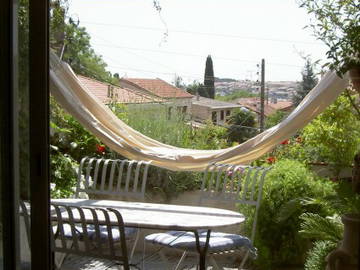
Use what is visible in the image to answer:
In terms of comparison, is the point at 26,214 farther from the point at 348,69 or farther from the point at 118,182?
the point at 118,182

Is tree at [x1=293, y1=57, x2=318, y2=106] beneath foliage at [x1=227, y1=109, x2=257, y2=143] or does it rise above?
above

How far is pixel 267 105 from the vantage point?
555 cm

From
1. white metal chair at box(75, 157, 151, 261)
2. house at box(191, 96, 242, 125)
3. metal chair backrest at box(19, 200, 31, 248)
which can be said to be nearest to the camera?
metal chair backrest at box(19, 200, 31, 248)

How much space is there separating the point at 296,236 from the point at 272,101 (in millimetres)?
Answer: 2102

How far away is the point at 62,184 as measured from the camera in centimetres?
438

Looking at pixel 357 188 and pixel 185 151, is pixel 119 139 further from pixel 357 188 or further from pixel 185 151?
pixel 357 188

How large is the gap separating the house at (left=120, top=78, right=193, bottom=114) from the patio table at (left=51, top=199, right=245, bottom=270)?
1.70 meters

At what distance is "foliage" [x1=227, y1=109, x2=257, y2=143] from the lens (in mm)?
5320

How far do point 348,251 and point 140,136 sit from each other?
2777mm

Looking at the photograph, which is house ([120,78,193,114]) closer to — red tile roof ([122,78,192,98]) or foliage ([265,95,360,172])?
red tile roof ([122,78,192,98])

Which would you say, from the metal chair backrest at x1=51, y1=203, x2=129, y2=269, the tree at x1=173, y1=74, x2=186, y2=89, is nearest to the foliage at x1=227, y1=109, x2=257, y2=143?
the tree at x1=173, y1=74, x2=186, y2=89

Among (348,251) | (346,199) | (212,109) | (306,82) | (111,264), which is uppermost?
(306,82)

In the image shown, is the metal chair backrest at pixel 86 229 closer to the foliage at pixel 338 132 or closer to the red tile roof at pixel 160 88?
the foliage at pixel 338 132

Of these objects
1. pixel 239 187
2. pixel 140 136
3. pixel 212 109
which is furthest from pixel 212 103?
pixel 239 187
